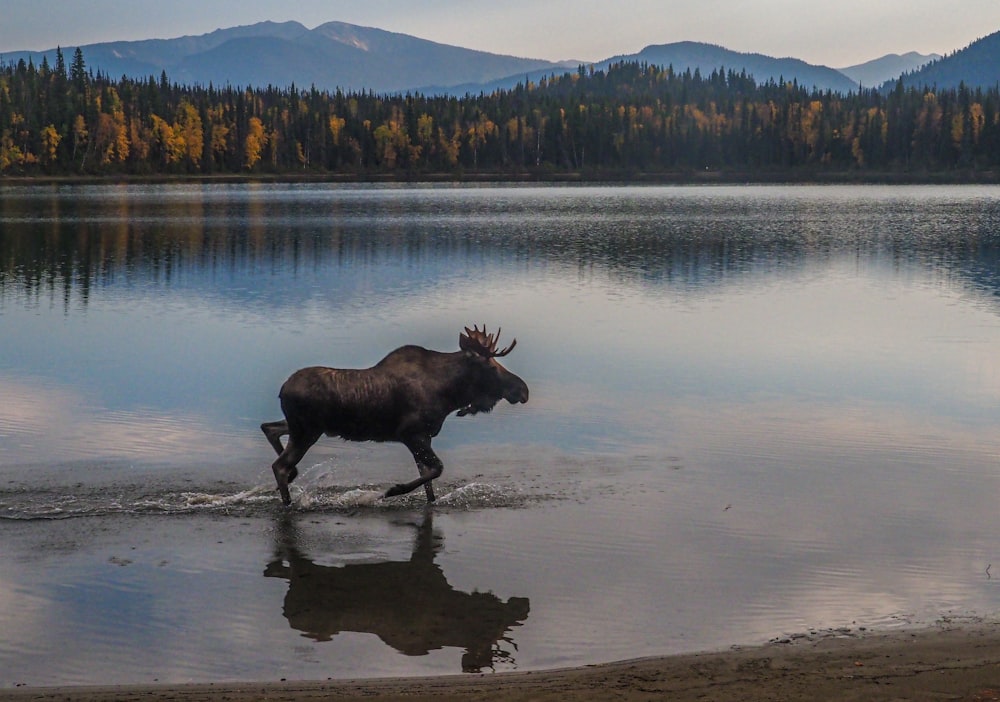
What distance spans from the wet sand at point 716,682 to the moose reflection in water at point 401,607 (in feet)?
2.96

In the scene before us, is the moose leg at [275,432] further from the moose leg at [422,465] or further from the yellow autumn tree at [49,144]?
the yellow autumn tree at [49,144]

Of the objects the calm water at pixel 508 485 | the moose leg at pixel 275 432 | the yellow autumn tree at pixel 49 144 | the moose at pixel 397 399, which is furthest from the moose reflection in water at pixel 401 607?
the yellow autumn tree at pixel 49 144

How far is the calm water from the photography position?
10359 millimetres

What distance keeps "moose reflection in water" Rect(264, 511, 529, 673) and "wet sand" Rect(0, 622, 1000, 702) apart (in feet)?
2.96

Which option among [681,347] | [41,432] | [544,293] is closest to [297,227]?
[544,293]

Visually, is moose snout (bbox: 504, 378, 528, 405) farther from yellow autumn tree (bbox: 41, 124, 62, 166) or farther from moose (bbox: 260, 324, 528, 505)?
yellow autumn tree (bbox: 41, 124, 62, 166)

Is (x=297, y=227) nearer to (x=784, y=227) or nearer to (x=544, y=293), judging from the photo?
(x=784, y=227)

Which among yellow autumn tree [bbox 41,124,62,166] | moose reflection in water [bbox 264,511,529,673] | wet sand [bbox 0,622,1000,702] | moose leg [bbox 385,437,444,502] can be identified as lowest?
moose reflection in water [bbox 264,511,529,673]

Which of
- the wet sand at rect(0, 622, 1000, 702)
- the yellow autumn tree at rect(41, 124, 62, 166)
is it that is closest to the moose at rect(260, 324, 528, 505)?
the wet sand at rect(0, 622, 1000, 702)

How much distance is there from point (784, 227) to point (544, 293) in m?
36.0

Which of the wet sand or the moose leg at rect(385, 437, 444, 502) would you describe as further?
the moose leg at rect(385, 437, 444, 502)

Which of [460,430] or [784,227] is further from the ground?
[784,227]

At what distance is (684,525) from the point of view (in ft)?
44.4

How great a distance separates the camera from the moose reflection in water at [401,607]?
396 inches
